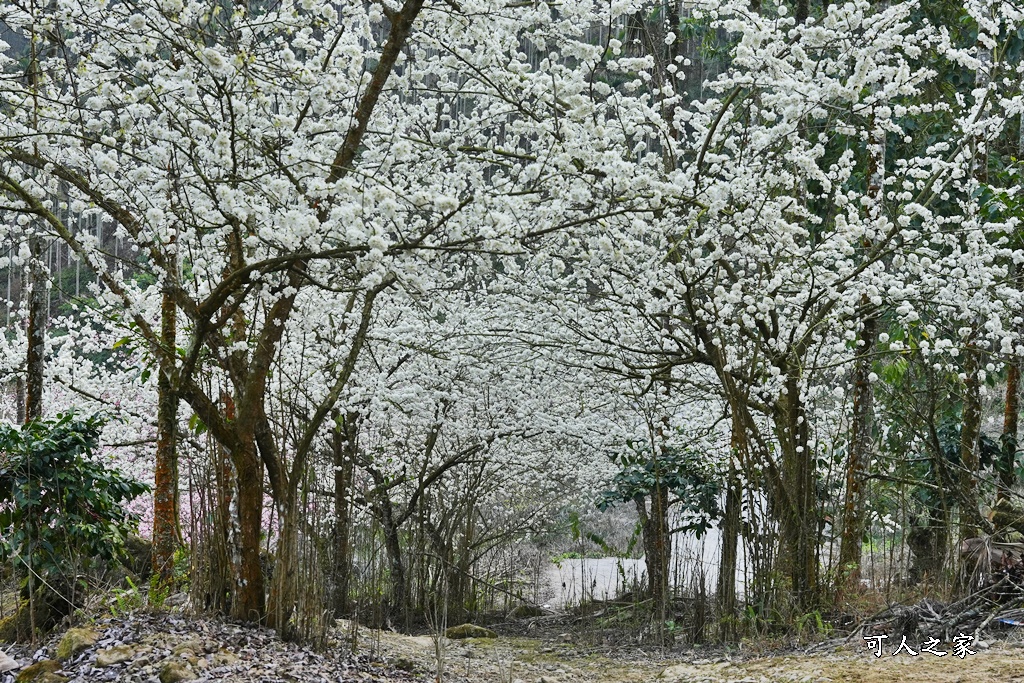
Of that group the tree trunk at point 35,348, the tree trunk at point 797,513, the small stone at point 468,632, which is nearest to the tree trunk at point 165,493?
the tree trunk at point 35,348

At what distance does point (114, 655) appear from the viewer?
166 inches

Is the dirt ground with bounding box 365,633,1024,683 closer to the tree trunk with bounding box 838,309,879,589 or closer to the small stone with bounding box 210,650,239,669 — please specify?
the small stone with bounding box 210,650,239,669

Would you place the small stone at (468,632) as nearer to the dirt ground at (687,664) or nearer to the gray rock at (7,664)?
the dirt ground at (687,664)

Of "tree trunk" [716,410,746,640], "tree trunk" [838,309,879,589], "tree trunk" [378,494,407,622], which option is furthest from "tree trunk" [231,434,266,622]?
"tree trunk" [838,309,879,589]

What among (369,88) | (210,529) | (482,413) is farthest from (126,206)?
(482,413)

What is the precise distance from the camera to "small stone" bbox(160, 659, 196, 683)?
401cm

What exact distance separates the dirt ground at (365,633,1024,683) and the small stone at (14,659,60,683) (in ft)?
5.85

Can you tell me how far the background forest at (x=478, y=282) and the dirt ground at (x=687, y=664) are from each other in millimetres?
516

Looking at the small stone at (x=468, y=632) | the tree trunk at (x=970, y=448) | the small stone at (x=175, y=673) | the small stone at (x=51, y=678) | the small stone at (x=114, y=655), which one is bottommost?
the small stone at (x=468, y=632)

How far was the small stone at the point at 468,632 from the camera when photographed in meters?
7.84

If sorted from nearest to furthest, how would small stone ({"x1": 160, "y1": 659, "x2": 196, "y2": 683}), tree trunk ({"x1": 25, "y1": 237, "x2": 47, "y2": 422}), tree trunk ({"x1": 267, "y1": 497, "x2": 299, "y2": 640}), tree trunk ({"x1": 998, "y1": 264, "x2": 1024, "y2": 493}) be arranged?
small stone ({"x1": 160, "y1": 659, "x2": 196, "y2": 683}) < tree trunk ({"x1": 267, "y1": 497, "x2": 299, "y2": 640}) < tree trunk ({"x1": 25, "y1": 237, "x2": 47, "y2": 422}) < tree trunk ({"x1": 998, "y1": 264, "x2": 1024, "y2": 493})

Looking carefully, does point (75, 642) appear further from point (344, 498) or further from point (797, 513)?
point (797, 513)

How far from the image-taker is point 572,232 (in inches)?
195

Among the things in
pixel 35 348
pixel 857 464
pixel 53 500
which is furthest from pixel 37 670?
pixel 857 464
